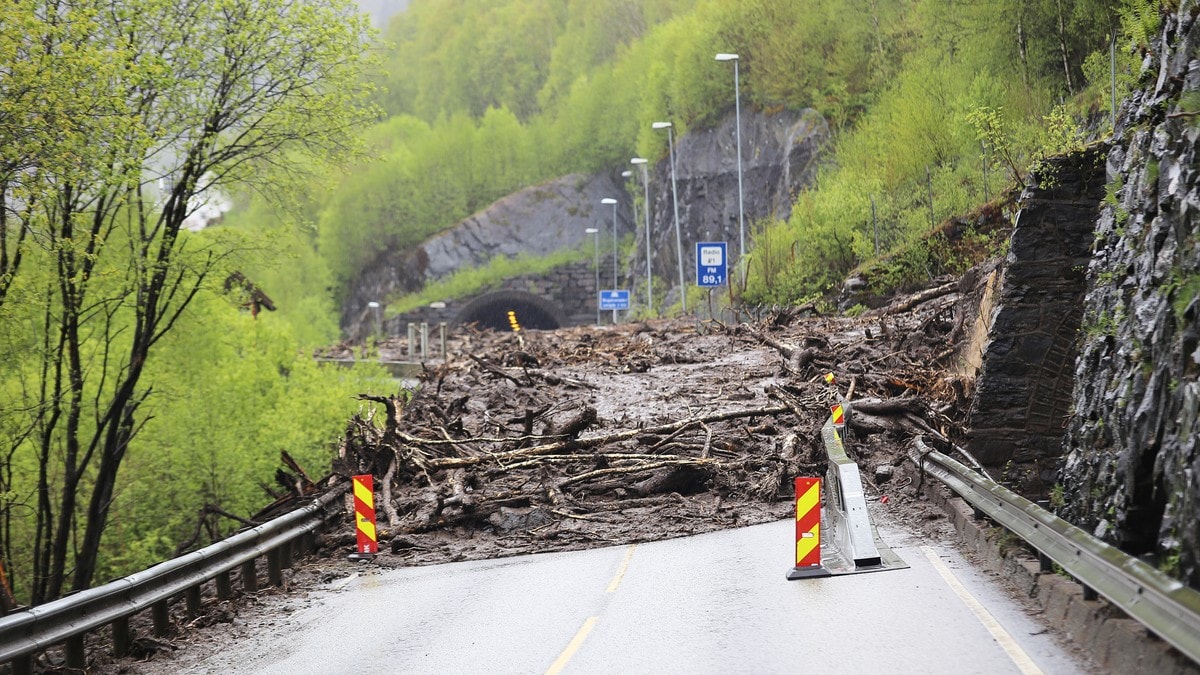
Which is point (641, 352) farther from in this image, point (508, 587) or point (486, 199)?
point (486, 199)

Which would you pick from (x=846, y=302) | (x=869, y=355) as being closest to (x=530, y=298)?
(x=846, y=302)

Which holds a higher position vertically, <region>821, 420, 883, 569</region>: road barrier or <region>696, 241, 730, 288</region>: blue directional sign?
<region>696, 241, 730, 288</region>: blue directional sign

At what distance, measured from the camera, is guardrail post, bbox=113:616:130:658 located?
11297 mm

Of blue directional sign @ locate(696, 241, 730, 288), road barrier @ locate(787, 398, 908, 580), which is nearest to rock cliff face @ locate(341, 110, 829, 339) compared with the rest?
blue directional sign @ locate(696, 241, 730, 288)

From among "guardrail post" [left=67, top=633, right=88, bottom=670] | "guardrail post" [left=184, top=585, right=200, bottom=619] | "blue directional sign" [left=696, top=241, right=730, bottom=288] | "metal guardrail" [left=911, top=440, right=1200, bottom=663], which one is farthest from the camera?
"blue directional sign" [left=696, top=241, right=730, bottom=288]

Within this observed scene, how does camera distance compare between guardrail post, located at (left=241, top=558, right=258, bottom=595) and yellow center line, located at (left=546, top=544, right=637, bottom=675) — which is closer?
yellow center line, located at (left=546, top=544, right=637, bottom=675)

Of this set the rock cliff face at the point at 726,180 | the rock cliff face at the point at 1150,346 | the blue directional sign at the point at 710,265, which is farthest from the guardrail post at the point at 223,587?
the rock cliff face at the point at 726,180

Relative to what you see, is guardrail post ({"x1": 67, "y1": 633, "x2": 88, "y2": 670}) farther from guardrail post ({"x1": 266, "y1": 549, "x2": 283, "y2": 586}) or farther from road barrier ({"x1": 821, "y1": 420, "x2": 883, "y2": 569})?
road barrier ({"x1": 821, "y1": 420, "x2": 883, "y2": 569})

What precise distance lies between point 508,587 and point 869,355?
13824mm

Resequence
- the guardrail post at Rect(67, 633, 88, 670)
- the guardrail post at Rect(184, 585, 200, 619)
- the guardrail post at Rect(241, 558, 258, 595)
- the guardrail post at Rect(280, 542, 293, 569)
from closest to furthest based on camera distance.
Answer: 1. the guardrail post at Rect(67, 633, 88, 670)
2. the guardrail post at Rect(184, 585, 200, 619)
3. the guardrail post at Rect(241, 558, 258, 595)
4. the guardrail post at Rect(280, 542, 293, 569)

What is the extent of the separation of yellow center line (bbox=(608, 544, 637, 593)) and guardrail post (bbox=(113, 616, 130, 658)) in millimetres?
4671

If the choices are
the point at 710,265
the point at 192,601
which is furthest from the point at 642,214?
the point at 192,601

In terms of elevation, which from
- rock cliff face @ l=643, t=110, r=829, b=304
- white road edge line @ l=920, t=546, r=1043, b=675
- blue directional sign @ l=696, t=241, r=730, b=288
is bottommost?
white road edge line @ l=920, t=546, r=1043, b=675

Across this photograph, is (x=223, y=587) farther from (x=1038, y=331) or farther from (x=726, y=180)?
(x=726, y=180)
